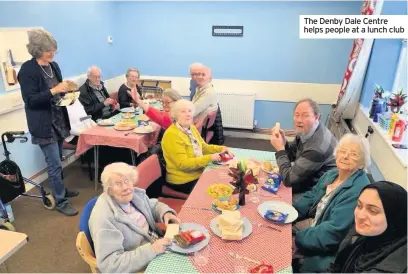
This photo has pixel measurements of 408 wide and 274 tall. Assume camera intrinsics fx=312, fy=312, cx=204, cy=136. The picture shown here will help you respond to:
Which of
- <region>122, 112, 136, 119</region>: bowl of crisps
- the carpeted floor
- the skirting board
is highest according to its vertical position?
<region>122, 112, 136, 119</region>: bowl of crisps

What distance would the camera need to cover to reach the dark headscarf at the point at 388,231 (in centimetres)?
126

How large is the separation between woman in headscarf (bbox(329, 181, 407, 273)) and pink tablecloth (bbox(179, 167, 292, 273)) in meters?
0.32

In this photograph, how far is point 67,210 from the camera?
9.91 feet

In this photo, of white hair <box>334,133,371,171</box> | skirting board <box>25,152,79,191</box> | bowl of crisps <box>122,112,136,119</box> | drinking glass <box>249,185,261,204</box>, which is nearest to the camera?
white hair <box>334,133,371,171</box>

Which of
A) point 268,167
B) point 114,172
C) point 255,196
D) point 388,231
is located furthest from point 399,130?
point 114,172

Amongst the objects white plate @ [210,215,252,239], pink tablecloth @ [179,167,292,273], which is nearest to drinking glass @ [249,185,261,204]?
pink tablecloth @ [179,167,292,273]

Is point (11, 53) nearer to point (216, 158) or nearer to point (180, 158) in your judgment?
point (180, 158)

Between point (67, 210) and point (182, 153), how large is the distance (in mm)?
1462

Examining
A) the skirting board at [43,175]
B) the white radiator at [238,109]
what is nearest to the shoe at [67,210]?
the skirting board at [43,175]

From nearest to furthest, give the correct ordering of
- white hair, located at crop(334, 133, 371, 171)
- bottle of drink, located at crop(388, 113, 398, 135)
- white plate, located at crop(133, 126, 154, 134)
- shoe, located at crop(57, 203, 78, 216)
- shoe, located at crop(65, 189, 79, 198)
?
white hair, located at crop(334, 133, 371, 171) → bottle of drink, located at crop(388, 113, 398, 135) → shoe, located at crop(57, 203, 78, 216) → white plate, located at crop(133, 126, 154, 134) → shoe, located at crop(65, 189, 79, 198)

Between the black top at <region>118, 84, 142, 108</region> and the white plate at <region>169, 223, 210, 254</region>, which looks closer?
the white plate at <region>169, 223, 210, 254</region>

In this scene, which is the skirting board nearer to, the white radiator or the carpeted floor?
the carpeted floor

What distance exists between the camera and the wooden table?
1580 mm

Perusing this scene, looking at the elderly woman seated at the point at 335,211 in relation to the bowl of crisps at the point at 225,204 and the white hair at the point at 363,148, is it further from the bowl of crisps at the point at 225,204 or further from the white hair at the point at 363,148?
the bowl of crisps at the point at 225,204
